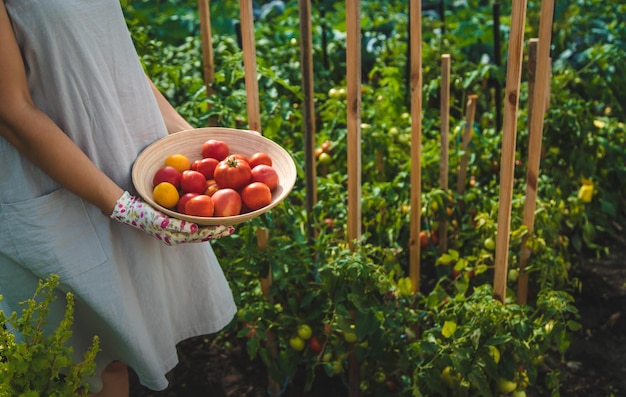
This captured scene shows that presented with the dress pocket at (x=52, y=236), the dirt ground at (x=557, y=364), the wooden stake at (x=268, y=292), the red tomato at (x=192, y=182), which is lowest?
the dirt ground at (x=557, y=364)

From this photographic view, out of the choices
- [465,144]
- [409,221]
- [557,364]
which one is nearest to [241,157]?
[409,221]

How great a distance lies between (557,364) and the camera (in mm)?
2570

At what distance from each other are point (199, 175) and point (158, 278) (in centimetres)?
Answer: 29

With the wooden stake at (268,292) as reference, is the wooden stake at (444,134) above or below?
above

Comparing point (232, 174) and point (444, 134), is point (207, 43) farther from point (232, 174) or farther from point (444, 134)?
point (444, 134)

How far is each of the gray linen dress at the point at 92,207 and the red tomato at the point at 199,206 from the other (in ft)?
0.62

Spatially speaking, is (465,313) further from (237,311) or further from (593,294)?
(593,294)

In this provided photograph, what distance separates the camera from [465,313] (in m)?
2.20

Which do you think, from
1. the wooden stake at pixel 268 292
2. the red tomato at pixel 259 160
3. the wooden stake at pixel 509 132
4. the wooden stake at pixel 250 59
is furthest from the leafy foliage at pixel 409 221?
the red tomato at pixel 259 160

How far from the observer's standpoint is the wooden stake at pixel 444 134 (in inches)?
97.1

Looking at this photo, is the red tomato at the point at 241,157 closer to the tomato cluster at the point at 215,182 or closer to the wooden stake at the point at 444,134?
the tomato cluster at the point at 215,182

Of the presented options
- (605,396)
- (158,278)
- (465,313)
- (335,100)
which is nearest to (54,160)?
(158,278)

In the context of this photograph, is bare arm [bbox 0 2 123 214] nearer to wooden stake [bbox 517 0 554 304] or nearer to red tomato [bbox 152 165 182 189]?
red tomato [bbox 152 165 182 189]

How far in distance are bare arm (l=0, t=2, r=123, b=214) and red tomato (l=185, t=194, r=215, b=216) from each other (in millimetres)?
161
